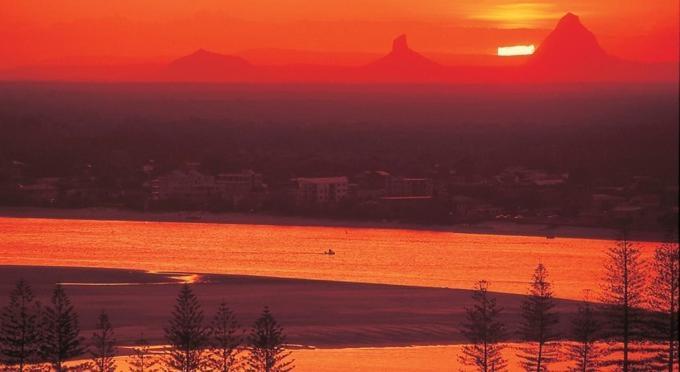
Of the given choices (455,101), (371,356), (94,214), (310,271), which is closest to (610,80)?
(371,356)

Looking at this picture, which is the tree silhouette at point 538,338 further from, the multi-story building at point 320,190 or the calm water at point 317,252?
the multi-story building at point 320,190

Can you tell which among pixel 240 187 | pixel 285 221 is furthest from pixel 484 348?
pixel 240 187

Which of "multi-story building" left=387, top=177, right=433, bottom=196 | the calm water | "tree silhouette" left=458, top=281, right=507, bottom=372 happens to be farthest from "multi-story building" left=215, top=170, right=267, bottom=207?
"tree silhouette" left=458, top=281, right=507, bottom=372

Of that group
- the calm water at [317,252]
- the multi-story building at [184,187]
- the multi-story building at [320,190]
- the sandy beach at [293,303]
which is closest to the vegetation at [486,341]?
the sandy beach at [293,303]

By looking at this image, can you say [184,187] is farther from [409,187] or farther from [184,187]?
[409,187]

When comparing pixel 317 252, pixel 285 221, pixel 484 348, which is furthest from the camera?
pixel 285 221

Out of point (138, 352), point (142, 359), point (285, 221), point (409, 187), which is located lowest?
point (142, 359)

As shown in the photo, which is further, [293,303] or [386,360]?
[293,303]

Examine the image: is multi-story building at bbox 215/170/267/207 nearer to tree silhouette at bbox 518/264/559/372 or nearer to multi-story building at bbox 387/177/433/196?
multi-story building at bbox 387/177/433/196
